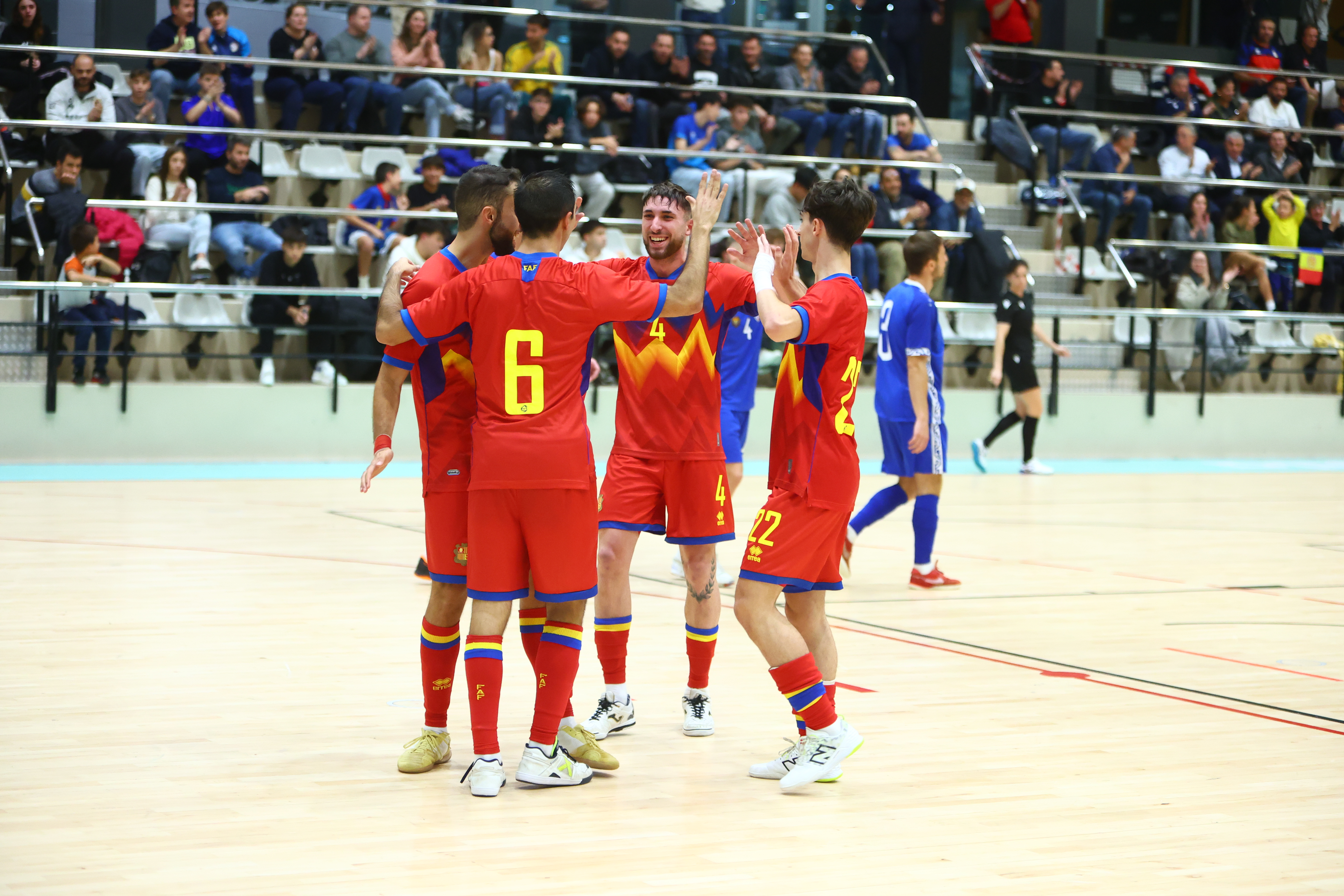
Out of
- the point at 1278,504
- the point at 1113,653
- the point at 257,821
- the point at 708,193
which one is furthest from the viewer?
the point at 1278,504

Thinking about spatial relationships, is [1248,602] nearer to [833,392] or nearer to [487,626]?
[833,392]

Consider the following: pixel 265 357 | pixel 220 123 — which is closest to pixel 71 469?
pixel 265 357

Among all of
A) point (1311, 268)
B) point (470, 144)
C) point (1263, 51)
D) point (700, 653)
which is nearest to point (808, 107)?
point (470, 144)

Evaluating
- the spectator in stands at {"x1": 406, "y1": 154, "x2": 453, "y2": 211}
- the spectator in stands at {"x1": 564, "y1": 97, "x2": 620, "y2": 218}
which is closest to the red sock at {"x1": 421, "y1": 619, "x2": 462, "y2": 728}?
the spectator in stands at {"x1": 406, "y1": 154, "x2": 453, "y2": 211}

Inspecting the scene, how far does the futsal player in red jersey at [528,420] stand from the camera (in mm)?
4160

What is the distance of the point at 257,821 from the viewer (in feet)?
12.6

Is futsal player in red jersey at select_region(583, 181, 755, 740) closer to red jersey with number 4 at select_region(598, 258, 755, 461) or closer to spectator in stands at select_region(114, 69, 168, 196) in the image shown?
red jersey with number 4 at select_region(598, 258, 755, 461)

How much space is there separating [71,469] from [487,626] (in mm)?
9610

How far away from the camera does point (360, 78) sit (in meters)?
15.9

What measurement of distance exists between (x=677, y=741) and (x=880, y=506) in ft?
11.5

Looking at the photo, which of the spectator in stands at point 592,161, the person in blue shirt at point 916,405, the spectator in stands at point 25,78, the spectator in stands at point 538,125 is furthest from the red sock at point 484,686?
the spectator in stands at point 25,78

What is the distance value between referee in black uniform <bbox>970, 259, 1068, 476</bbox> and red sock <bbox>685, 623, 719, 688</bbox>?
31.2 feet

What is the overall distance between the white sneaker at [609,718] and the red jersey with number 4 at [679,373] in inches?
31.4

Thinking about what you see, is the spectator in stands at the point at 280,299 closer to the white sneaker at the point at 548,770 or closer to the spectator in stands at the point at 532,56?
the spectator in stands at the point at 532,56
